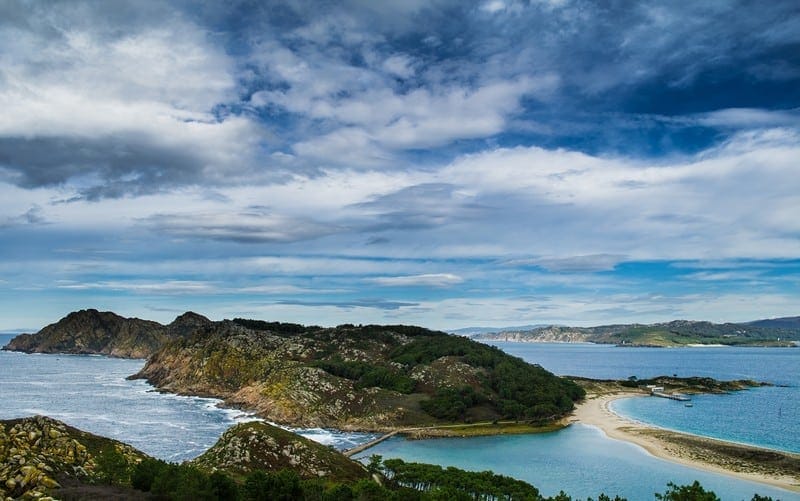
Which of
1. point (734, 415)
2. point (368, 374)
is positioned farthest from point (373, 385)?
point (734, 415)

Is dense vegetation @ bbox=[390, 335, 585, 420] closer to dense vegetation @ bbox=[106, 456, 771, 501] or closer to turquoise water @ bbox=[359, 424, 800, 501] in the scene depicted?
turquoise water @ bbox=[359, 424, 800, 501]

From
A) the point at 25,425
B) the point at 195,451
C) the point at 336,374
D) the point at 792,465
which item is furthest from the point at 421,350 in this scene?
the point at 25,425

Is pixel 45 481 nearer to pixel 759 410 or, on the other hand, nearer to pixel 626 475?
pixel 626 475

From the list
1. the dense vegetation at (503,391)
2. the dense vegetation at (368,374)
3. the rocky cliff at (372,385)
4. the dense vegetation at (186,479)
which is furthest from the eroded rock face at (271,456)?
the dense vegetation at (368,374)

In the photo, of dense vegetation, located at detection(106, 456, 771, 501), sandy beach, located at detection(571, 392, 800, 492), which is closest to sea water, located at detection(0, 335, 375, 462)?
dense vegetation, located at detection(106, 456, 771, 501)

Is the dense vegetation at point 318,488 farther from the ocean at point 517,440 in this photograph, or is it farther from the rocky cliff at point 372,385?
the rocky cliff at point 372,385

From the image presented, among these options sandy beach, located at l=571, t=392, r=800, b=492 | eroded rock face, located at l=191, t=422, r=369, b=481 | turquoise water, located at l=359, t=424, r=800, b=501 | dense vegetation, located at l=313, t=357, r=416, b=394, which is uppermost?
dense vegetation, located at l=313, t=357, r=416, b=394
